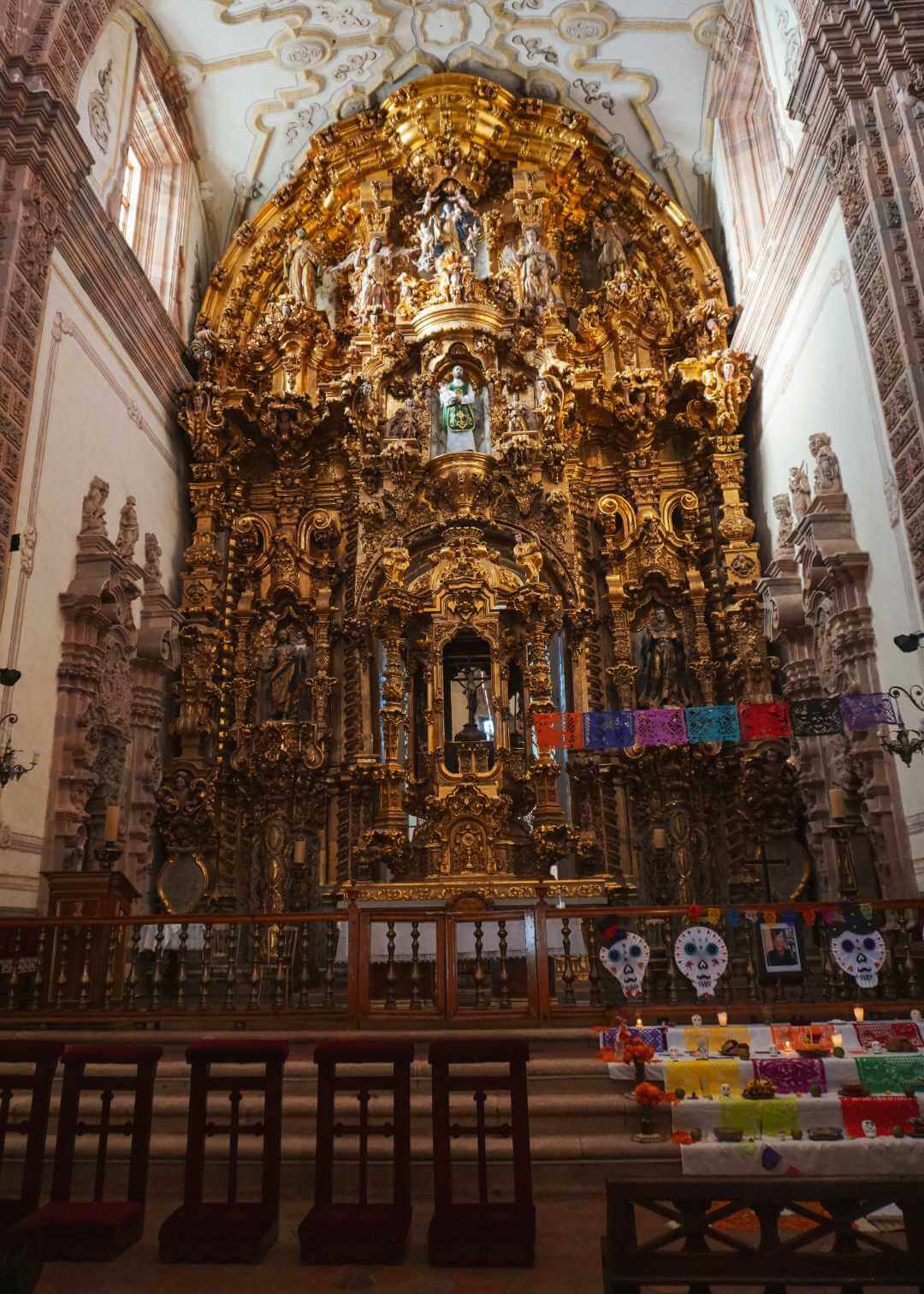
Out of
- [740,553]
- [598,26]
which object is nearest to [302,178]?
[598,26]

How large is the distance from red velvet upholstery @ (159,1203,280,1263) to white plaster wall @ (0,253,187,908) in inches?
219

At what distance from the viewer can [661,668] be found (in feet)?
46.7

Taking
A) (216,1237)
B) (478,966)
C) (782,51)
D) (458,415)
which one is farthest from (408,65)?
(216,1237)

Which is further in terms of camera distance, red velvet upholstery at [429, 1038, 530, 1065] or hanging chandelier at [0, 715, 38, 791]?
hanging chandelier at [0, 715, 38, 791]

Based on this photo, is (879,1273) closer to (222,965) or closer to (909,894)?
(909,894)

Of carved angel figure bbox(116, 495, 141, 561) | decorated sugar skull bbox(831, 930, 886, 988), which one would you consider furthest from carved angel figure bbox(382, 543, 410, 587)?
decorated sugar skull bbox(831, 930, 886, 988)

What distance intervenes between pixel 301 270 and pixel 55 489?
26.2ft

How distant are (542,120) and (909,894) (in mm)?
14528

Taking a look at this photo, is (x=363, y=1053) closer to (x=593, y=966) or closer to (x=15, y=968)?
(x=593, y=966)

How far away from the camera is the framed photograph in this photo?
769 cm

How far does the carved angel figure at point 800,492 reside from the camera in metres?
11.8

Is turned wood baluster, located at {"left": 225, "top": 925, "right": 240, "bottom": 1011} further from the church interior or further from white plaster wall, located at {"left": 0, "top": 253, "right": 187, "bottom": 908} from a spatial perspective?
white plaster wall, located at {"left": 0, "top": 253, "right": 187, "bottom": 908}

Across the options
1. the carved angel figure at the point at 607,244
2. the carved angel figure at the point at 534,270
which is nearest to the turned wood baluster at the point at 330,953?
the carved angel figure at the point at 534,270

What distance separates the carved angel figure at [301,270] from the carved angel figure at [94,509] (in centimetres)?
655
